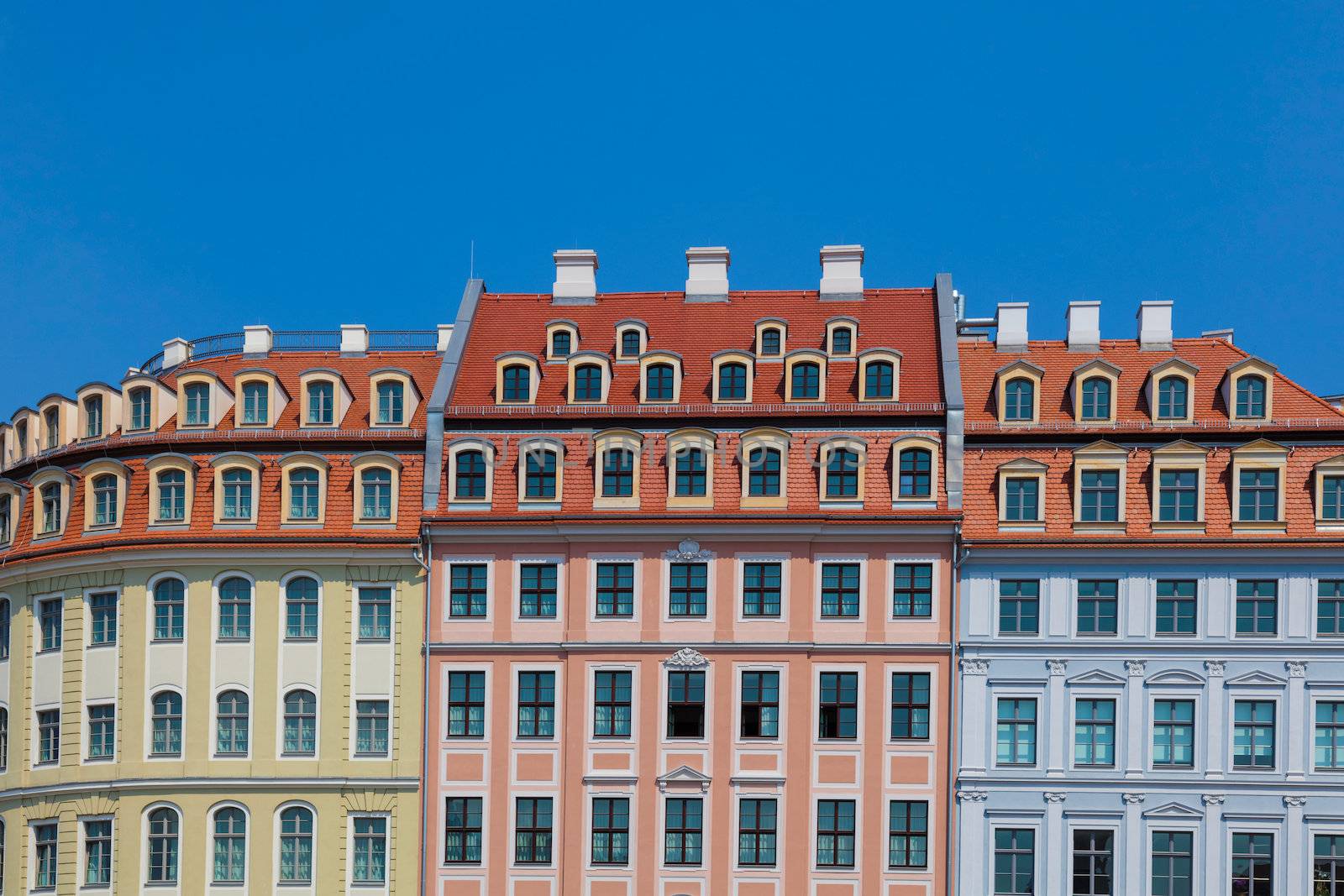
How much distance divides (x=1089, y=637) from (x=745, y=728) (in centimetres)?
1009

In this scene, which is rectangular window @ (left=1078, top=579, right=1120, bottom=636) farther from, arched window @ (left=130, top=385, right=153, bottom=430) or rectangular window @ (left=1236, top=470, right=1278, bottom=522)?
arched window @ (left=130, top=385, right=153, bottom=430)

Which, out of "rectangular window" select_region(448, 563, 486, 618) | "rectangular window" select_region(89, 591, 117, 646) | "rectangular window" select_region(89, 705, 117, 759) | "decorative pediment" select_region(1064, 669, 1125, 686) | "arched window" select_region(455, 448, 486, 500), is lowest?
"rectangular window" select_region(89, 705, 117, 759)

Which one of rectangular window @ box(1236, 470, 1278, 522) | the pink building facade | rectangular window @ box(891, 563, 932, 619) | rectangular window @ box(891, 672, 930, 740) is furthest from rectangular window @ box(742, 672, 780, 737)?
rectangular window @ box(1236, 470, 1278, 522)

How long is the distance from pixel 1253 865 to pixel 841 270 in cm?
2265

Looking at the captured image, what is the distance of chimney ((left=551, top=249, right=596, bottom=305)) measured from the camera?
209 ft

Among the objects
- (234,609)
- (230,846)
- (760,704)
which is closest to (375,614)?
(234,609)

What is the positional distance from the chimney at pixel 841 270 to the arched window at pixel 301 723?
21.0 meters

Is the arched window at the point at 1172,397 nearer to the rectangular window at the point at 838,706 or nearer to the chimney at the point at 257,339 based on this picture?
the rectangular window at the point at 838,706

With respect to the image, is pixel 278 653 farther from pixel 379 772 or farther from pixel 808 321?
pixel 808 321

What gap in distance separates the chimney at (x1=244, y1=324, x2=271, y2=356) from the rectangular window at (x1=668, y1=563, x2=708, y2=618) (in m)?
16.3

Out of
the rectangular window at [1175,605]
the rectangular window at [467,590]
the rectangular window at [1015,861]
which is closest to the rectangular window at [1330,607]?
the rectangular window at [1175,605]

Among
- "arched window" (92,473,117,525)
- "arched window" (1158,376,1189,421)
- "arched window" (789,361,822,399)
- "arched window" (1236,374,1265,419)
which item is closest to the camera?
"arched window" (1236,374,1265,419)

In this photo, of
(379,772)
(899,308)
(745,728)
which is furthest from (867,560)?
(379,772)

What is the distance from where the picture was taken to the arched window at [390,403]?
2285 inches
